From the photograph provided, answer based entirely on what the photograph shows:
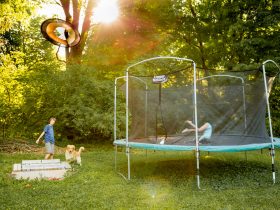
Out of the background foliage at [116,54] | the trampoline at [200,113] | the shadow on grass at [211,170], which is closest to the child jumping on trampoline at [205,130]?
the trampoline at [200,113]

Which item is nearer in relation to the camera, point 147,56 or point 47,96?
point 47,96

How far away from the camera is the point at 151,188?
6.23 m

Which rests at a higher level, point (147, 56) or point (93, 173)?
point (147, 56)

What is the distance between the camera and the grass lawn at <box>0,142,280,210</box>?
508cm

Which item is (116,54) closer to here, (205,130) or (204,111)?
(204,111)

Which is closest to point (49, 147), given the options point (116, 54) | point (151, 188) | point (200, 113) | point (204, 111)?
point (151, 188)

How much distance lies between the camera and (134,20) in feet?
51.1

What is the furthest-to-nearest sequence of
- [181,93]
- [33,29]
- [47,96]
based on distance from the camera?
1. [33,29]
2. [47,96]
3. [181,93]

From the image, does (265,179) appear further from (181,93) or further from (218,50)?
(218,50)

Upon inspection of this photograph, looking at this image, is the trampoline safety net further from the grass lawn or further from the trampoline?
the grass lawn

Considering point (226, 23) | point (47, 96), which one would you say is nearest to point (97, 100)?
point (47, 96)

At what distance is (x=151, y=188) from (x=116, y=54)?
1024cm

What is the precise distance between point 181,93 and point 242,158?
3676 millimetres

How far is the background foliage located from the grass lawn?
468 cm
